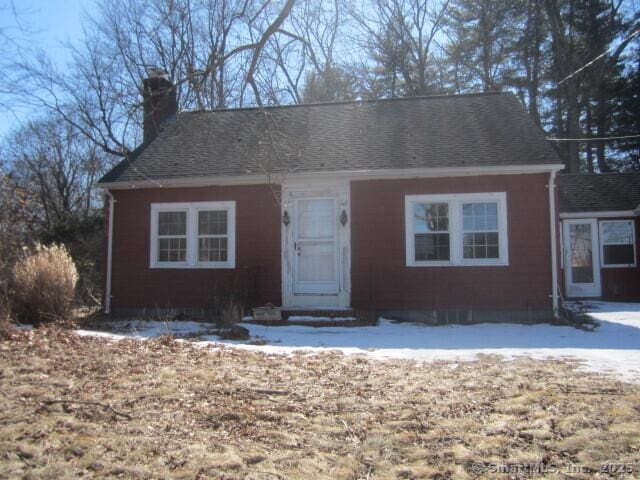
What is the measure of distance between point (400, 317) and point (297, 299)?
214cm

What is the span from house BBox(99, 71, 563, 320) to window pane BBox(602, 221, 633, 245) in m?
5.64

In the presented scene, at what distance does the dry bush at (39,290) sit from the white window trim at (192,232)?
8.20 feet

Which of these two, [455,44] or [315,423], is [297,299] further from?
[455,44]

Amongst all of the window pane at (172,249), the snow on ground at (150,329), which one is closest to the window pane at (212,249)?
the window pane at (172,249)

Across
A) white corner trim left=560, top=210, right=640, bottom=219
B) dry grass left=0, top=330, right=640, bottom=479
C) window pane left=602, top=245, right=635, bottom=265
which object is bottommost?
dry grass left=0, top=330, right=640, bottom=479

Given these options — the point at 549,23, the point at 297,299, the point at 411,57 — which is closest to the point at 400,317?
the point at 297,299

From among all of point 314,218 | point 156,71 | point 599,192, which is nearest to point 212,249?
point 314,218

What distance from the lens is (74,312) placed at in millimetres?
9516

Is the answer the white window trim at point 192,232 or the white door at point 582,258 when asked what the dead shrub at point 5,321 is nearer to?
the white window trim at point 192,232

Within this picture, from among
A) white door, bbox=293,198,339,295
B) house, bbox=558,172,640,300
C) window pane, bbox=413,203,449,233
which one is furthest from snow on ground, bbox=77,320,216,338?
house, bbox=558,172,640,300

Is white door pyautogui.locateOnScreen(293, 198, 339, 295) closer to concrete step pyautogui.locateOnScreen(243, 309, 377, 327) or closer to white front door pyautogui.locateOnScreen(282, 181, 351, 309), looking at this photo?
white front door pyautogui.locateOnScreen(282, 181, 351, 309)

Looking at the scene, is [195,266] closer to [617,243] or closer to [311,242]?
[311,242]

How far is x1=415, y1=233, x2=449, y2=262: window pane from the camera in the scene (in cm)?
1029

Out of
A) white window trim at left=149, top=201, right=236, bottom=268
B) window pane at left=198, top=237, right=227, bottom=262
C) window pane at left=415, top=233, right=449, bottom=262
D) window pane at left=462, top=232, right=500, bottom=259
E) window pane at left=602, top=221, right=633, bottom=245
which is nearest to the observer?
window pane at left=462, top=232, right=500, bottom=259
